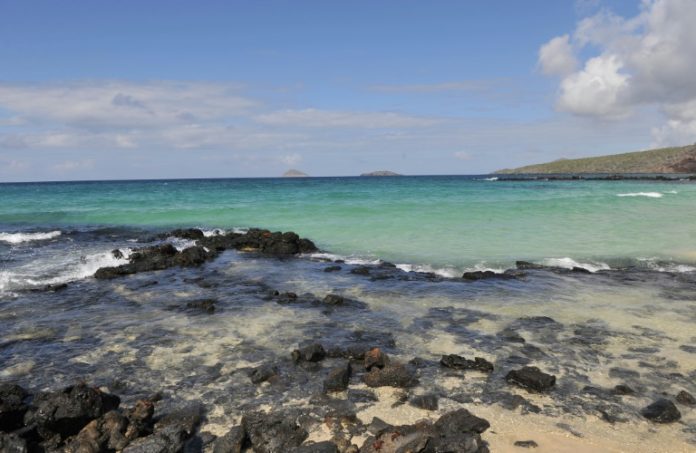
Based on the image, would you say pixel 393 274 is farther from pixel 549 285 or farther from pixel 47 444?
pixel 47 444

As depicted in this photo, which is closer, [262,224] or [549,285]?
[549,285]

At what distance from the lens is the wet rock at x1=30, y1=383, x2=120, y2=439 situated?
22.0 ft

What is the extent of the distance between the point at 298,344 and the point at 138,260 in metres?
11.4

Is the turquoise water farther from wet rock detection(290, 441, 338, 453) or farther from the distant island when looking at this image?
the distant island

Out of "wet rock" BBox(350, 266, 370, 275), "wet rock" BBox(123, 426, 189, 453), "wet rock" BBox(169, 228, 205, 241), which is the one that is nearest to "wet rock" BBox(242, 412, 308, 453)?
"wet rock" BBox(123, 426, 189, 453)

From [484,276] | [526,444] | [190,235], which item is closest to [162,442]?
[526,444]

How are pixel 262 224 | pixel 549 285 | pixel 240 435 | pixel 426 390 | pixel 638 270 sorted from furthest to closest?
1. pixel 262 224
2. pixel 638 270
3. pixel 549 285
4. pixel 426 390
5. pixel 240 435

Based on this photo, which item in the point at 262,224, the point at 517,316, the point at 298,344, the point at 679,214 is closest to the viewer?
the point at 298,344

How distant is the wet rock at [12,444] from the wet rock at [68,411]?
1.22 ft

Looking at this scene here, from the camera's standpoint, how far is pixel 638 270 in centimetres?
1652

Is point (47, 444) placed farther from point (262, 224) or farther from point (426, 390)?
point (262, 224)

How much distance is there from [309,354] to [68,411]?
4.03 meters

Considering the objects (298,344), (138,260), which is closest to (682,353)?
(298,344)

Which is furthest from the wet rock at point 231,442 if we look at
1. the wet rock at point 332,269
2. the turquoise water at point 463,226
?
the turquoise water at point 463,226
